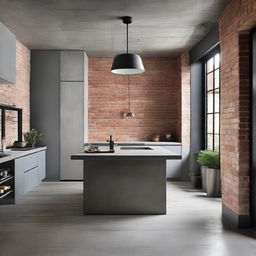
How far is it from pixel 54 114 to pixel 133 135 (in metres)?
1.95

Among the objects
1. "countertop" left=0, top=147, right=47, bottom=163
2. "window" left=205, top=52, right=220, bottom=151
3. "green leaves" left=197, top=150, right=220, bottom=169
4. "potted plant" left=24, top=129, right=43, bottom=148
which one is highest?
"window" left=205, top=52, right=220, bottom=151

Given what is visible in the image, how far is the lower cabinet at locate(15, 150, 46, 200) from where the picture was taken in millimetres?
5555

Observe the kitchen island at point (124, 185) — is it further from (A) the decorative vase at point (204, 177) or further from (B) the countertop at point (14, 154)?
(A) the decorative vase at point (204, 177)

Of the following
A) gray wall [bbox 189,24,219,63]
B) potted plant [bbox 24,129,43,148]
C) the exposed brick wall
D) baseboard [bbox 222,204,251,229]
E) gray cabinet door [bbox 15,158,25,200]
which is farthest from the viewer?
potted plant [bbox 24,129,43,148]

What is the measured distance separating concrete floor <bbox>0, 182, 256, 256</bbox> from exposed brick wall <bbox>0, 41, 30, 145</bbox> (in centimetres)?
168

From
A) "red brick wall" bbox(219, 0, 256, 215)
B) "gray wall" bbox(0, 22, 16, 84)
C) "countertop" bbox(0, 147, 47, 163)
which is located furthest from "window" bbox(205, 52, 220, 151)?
"gray wall" bbox(0, 22, 16, 84)

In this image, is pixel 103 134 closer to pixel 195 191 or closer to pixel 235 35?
pixel 195 191

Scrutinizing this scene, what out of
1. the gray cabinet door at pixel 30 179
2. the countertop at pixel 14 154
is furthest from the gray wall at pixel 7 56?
the gray cabinet door at pixel 30 179

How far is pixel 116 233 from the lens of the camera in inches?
156

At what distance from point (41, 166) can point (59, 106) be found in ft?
4.65

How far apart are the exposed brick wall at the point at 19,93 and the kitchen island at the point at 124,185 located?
236 centimetres

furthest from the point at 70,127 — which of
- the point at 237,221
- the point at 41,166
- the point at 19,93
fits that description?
the point at 237,221

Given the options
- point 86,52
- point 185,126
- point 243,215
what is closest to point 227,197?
point 243,215

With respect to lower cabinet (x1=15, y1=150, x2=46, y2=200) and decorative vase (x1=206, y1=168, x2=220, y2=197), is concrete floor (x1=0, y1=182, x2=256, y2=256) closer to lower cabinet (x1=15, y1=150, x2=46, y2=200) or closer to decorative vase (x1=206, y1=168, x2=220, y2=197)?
lower cabinet (x1=15, y1=150, x2=46, y2=200)
